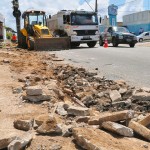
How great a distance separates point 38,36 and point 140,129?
21.6m

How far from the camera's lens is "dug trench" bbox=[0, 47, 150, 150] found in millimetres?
4152

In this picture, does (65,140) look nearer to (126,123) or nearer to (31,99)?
(126,123)

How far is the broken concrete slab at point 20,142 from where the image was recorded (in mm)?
3882

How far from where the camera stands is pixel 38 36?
25484 mm

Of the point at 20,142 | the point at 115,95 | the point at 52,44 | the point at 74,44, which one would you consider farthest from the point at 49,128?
the point at 74,44

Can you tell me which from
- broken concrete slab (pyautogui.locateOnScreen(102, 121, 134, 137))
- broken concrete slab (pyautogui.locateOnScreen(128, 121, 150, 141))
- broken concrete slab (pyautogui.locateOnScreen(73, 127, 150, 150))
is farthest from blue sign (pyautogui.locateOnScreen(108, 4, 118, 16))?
broken concrete slab (pyautogui.locateOnScreen(73, 127, 150, 150))

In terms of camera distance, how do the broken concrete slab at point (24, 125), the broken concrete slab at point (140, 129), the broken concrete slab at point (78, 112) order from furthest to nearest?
1. the broken concrete slab at point (78, 112)
2. the broken concrete slab at point (24, 125)
3. the broken concrete slab at point (140, 129)

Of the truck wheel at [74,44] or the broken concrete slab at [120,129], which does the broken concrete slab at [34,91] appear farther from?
the truck wheel at [74,44]

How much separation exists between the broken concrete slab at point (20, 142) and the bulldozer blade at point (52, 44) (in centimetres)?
2052

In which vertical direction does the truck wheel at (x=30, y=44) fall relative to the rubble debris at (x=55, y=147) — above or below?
above

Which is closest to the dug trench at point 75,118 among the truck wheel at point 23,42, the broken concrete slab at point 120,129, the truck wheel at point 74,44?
the broken concrete slab at point 120,129

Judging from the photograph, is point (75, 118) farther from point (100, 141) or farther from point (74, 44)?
point (74, 44)

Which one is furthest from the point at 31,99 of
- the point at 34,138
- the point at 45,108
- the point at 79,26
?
the point at 79,26

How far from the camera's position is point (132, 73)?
439 inches
